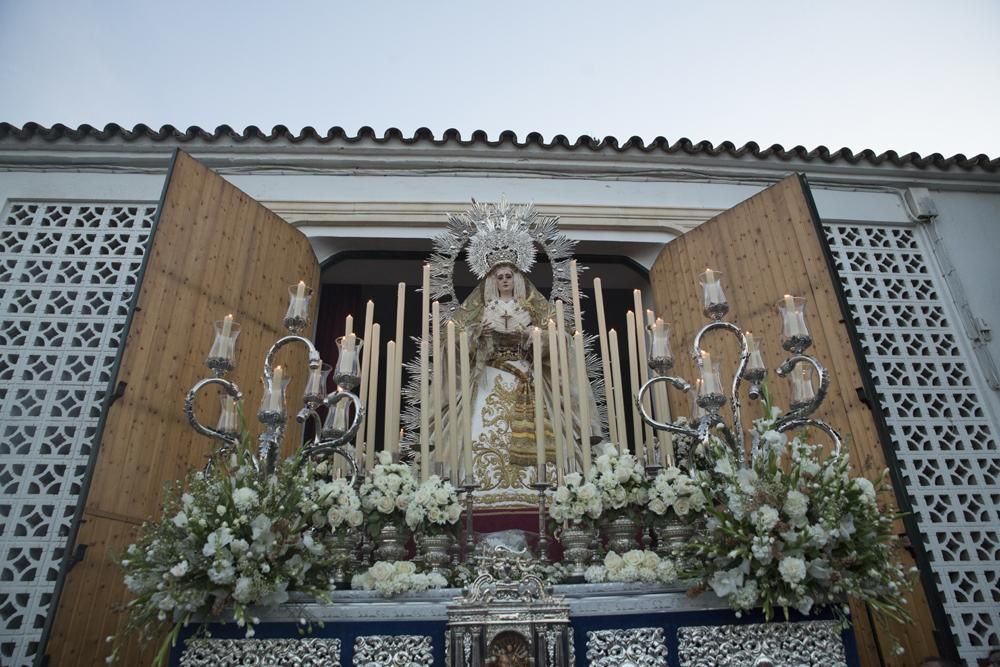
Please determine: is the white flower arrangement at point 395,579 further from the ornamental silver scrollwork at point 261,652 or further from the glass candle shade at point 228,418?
the glass candle shade at point 228,418

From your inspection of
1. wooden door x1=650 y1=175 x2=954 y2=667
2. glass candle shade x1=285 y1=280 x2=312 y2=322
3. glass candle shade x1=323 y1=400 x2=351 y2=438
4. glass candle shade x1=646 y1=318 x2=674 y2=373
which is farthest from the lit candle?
wooden door x1=650 y1=175 x2=954 y2=667

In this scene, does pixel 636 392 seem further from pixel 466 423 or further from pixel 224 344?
pixel 224 344

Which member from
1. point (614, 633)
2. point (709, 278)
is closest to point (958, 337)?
point (709, 278)

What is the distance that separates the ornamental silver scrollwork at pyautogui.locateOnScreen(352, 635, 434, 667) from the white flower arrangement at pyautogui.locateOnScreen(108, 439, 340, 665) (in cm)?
23

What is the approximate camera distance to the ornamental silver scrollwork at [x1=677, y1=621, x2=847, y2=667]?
258 centimetres

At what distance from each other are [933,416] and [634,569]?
10.9ft

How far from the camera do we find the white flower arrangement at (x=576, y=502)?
295 centimetres

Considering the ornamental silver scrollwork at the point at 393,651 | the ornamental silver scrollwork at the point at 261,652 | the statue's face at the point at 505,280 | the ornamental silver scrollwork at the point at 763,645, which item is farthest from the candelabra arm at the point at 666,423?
the statue's face at the point at 505,280

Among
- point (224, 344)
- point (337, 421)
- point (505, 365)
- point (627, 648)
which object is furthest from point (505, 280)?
point (627, 648)

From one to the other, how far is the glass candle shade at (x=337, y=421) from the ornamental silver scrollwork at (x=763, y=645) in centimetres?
153

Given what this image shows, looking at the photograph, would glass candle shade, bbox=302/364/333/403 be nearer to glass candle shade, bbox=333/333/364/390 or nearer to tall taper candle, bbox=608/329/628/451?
glass candle shade, bbox=333/333/364/390

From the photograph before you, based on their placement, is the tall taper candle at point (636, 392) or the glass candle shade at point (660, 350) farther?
the tall taper candle at point (636, 392)

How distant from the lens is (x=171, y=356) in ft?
14.2

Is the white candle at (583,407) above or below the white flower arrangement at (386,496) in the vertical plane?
above
